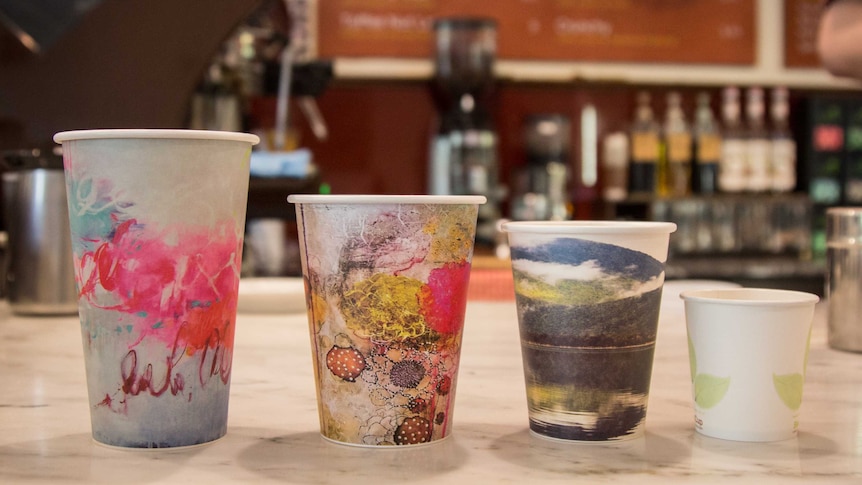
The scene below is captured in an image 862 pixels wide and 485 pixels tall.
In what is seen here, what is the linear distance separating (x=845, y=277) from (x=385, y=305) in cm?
65

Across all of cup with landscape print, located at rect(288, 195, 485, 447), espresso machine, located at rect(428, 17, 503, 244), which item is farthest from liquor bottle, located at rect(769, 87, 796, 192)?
cup with landscape print, located at rect(288, 195, 485, 447)

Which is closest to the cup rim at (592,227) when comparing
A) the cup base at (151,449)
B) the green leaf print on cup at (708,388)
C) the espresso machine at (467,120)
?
the green leaf print on cup at (708,388)

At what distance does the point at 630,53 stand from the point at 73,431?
3.34 meters

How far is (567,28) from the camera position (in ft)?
12.0

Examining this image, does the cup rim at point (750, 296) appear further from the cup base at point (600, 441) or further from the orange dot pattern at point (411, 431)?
the orange dot pattern at point (411, 431)

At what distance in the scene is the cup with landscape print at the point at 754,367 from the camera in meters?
0.62

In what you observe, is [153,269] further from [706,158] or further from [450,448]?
[706,158]

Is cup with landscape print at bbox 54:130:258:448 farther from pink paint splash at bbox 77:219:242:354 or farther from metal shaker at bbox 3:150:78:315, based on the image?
metal shaker at bbox 3:150:78:315

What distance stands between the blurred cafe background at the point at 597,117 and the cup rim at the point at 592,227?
2.34 metres

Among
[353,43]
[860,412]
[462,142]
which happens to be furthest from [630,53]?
[860,412]

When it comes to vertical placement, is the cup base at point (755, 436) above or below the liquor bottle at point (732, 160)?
below

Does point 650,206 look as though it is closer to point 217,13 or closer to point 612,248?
point 217,13

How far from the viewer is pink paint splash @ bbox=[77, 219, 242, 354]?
578mm

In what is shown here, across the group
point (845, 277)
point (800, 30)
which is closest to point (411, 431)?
point (845, 277)
